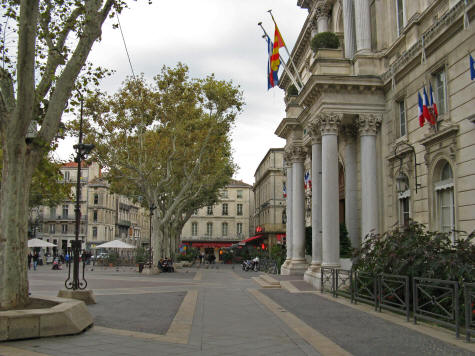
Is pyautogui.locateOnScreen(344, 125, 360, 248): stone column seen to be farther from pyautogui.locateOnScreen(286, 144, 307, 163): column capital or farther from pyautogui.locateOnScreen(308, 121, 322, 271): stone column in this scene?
pyautogui.locateOnScreen(286, 144, 307, 163): column capital

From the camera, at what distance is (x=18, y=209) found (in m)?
8.84

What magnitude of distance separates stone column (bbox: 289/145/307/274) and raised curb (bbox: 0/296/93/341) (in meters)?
18.6

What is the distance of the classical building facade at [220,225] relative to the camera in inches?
3649

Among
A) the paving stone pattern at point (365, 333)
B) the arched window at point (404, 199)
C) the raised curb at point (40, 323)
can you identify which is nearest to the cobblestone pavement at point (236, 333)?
the paving stone pattern at point (365, 333)

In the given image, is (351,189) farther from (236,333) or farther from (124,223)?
(124,223)

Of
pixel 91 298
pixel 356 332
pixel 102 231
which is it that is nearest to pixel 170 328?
pixel 356 332

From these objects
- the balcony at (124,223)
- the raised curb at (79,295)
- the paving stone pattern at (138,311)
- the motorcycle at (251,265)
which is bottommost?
the motorcycle at (251,265)

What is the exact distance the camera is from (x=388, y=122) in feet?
65.9

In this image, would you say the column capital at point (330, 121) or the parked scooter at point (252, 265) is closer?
the column capital at point (330, 121)

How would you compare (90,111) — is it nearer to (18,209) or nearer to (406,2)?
(406,2)

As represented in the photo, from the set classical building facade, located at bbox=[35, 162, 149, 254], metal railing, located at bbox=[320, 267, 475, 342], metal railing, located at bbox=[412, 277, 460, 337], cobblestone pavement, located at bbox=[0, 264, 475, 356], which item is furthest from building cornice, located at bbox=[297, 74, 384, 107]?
classical building facade, located at bbox=[35, 162, 149, 254]

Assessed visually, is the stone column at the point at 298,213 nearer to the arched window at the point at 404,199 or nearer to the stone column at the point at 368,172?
the stone column at the point at 368,172

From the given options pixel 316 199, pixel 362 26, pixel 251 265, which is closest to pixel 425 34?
pixel 362 26

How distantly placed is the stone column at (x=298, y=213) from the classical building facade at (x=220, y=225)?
6462 cm
